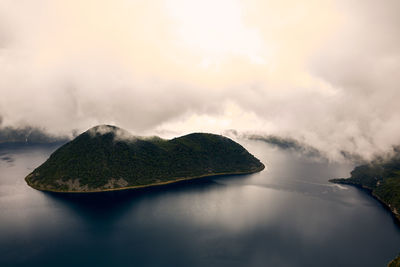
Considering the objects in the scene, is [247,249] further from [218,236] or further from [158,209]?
[158,209]

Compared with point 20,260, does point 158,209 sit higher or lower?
higher

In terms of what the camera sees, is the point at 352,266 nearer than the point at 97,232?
Yes

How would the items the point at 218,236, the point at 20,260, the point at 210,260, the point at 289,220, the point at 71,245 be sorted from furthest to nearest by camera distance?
the point at 289,220 → the point at 218,236 → the point at 71,245 → the point at 210,260 → the point at 20,260

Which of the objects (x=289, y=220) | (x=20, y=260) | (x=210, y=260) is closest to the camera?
(x=20, y=260)

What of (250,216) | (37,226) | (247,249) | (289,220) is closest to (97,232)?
(37,226)

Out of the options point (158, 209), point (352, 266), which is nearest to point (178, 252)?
point (158, 209)

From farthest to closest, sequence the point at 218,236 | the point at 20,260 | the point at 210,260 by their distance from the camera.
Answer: the point at 218,236 → the point at 210,260 → the point at 20,260

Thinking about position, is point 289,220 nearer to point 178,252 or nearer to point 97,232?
point 178,252

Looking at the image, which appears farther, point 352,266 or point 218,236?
point 218,236

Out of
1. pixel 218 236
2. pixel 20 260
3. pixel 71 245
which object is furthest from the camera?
pixel 218 236
